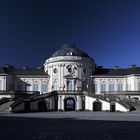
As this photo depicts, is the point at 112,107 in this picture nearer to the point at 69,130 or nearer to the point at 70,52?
the point at 70,52

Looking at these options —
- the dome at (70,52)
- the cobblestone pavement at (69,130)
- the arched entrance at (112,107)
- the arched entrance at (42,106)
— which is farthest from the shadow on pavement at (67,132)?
the dome at (70,52)

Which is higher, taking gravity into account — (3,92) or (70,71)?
(70,71)

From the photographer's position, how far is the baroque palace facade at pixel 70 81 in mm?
71125

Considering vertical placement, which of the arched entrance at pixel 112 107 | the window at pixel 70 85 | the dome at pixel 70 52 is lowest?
the arched entrance at pixel 112 107

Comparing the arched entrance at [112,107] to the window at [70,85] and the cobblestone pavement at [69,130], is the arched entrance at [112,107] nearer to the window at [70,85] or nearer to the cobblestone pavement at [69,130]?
the window at [70,85]

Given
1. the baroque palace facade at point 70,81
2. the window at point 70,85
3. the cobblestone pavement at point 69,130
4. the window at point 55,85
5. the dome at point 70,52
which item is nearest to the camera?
the cobblestone pavement at point 69,130

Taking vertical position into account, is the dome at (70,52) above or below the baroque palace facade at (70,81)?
above

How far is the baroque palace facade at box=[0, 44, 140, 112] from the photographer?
233 ft

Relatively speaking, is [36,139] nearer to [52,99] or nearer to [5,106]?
[5,106]

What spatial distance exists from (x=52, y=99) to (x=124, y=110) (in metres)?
17.2

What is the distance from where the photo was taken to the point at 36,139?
1700 cm

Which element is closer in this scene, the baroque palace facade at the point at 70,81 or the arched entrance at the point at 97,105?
the arched entrance at the point at 97,105

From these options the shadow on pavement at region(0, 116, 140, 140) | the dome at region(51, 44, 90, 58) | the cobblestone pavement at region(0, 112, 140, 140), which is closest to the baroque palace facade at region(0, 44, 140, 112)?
the dome at region(51, 44, 90, 58)

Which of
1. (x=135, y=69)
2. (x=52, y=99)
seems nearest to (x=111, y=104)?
(x=52, y=99)
